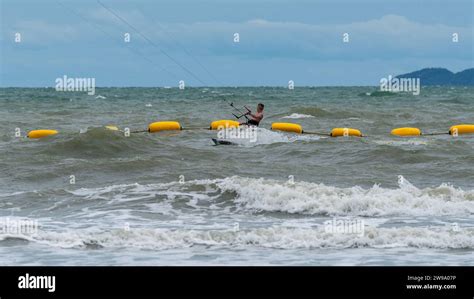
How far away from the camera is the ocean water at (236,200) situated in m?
11.8

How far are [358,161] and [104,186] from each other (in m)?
7.56

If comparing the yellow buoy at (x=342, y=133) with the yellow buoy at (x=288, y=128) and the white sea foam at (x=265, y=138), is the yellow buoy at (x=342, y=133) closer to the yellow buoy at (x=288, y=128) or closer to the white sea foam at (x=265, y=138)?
the white sea foam at (x=265, y=138)

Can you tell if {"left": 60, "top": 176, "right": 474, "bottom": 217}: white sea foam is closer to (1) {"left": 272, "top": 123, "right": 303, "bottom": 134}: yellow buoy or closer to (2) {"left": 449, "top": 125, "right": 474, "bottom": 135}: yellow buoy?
(1) {"left": 272, "top": 123, "right": 303, "bottom": 134}: yellow buoy

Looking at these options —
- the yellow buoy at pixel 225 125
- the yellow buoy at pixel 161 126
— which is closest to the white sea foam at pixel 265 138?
the yellow buoy at pixel 225 125

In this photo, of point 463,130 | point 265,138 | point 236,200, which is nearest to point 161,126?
point 265,138

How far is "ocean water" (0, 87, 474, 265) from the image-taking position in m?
11.8

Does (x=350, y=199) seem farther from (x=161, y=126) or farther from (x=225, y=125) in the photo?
(x=161, y=126)

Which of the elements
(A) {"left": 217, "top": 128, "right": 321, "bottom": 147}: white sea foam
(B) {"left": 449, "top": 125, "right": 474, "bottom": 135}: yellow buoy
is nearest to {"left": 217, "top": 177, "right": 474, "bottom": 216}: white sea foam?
(A) {"left": 217, "top": 128, "right": 321, "bottom": 147}: white sea foam

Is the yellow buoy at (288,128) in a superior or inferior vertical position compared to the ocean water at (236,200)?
superior

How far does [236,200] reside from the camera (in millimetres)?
16641
